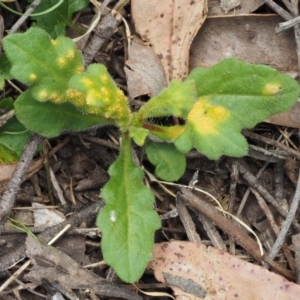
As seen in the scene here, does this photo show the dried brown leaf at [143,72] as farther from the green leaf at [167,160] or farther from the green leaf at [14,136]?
the green leaf at [14,136]

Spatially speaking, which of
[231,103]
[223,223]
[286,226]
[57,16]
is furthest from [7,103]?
[286,226]

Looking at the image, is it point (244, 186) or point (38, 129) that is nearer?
point (38, 129)

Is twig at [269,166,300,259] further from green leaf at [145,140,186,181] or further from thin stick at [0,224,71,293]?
thin stick at [0,224,71,293]

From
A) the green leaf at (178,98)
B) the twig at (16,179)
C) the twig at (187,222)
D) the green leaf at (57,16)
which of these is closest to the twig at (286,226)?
the twig at (187,222)

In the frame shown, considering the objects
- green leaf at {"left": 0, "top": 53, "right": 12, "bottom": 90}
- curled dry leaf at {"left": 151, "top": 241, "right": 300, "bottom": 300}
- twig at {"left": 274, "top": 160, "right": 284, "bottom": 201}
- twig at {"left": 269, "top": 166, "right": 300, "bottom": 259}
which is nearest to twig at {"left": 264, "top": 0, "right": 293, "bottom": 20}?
twig at {"left": 274, "top": 160, "right": 284, "bottom": 201}

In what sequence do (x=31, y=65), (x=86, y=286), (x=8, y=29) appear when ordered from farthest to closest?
(x=8, y=29)
(x=86, y=286)
(x=31, y=65)

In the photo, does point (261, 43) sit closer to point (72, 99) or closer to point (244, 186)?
point (244, 186)

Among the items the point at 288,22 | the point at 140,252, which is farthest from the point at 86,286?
the point at 288,22
